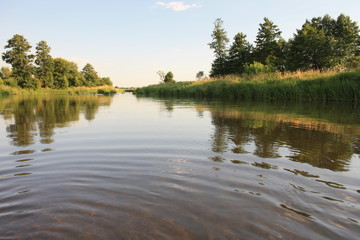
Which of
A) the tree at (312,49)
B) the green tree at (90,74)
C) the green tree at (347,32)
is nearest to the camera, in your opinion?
the tree at (312,49)

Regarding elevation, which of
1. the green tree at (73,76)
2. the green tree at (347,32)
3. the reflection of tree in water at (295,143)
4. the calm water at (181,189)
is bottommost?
the calm water at (181,189)

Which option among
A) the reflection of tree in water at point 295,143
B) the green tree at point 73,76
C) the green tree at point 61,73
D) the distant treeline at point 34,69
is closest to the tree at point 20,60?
the distant treeline at point 34,69

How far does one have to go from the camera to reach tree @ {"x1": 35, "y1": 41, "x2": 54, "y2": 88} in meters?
53.3

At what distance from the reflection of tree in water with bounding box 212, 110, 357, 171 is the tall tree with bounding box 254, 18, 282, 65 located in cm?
3878

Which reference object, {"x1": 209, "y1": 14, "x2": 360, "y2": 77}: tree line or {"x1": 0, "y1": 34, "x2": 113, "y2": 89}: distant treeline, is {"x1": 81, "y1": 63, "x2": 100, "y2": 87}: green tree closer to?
{"x1": 0, "y1": 34, "x2": 113, "y2": 89}: distant treeline

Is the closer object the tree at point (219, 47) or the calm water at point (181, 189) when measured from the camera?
the calm water at point (181, 189)

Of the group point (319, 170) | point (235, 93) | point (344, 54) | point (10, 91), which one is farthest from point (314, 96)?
point (10, 91)

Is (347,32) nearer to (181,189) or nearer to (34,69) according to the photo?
(181,189)

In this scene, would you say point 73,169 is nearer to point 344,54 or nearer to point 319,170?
point 319,170

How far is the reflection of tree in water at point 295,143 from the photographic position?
11.3 ft

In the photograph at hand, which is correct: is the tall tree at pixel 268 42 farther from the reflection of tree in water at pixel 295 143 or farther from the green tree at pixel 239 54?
the reflection of tree in water at pixel 295 143

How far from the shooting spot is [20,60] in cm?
4788

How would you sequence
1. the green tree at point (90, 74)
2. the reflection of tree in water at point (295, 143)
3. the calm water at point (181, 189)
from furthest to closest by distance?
1. the green tree at point (90, 74)
2. the reflection of tree in water at point (295, 143)
3. the calm water at point (181, 189)

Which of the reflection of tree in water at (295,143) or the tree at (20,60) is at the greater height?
the tree at (20,60)
